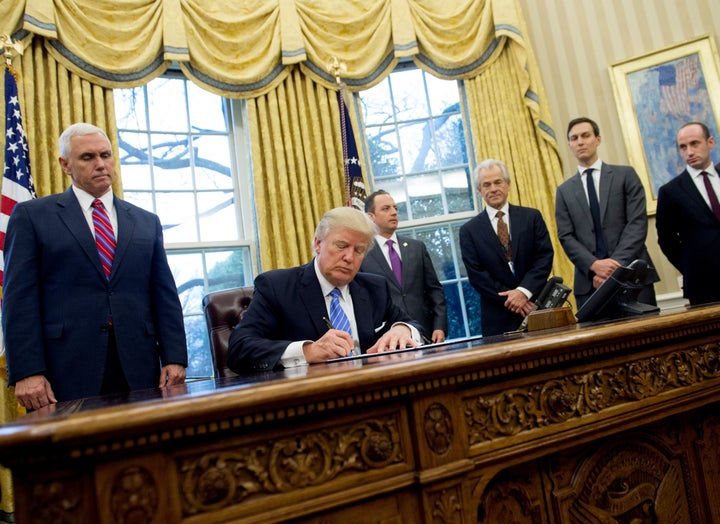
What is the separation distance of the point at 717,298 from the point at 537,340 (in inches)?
82.9

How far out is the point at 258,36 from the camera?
15.0 feet

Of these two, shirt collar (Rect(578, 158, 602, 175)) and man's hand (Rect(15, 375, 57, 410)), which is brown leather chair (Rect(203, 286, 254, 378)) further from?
shirt collar (Rect(578, 158, 602, 175))

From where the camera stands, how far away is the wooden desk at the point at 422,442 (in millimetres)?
774

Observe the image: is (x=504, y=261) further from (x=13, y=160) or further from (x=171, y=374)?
(x=13, y=160)

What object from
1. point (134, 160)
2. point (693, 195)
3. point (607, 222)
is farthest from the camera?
point (134, 160)

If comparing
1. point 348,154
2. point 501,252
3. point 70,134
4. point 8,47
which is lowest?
point 501,252

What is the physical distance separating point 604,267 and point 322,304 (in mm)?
1682

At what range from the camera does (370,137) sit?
5.08 meters

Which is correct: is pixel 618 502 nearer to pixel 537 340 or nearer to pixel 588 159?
pixel 537 340

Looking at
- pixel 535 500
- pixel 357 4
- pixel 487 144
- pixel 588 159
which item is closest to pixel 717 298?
pixel 588 159

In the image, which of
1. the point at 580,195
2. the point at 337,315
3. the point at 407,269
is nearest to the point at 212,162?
the point at 407,269

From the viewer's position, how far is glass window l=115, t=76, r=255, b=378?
4363mm

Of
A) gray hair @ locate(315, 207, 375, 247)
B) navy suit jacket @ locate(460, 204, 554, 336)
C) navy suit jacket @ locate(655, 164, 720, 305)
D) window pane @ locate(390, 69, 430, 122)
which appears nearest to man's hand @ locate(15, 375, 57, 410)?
gray hair @ locate(315, 207, 375, 247)

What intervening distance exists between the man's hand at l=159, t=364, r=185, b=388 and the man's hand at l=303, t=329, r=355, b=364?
2.62ft
